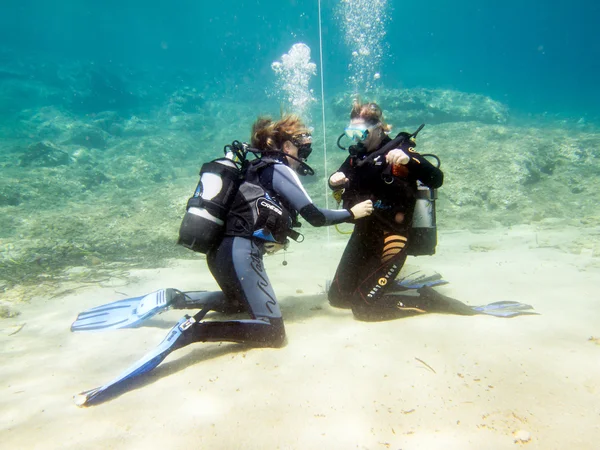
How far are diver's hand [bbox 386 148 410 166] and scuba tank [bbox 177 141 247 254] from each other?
56.3 inches

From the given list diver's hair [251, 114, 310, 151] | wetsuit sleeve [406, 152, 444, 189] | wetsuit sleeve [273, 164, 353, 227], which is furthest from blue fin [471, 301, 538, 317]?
diver's hair [251, 114, 310, 151]

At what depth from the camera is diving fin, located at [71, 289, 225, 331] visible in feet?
10.0

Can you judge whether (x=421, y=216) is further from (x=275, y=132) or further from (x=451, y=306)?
(x=275, y=132)

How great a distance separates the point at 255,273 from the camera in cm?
274

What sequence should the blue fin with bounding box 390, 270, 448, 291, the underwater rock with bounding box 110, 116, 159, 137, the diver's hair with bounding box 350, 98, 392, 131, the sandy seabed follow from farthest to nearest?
the underwater rock with bounding box 110, 116, 159, 137 < the blue fin with bounding box 390, 270, 448, 291 < the diver's hair with bounding box 350, 98, 392, 131 < the sandy seabed

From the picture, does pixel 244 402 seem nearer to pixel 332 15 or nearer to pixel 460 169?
pixel 460 169

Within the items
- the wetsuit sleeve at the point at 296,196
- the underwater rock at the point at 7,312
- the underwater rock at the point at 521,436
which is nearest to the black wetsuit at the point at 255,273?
the wetsuit sleeve at the point at 296,196

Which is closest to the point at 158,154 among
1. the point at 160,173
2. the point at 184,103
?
the point at 160,173

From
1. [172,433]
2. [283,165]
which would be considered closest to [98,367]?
[172,433]

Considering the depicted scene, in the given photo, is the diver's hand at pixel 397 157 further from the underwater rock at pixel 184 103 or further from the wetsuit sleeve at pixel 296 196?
the underwater rock at pixel 184 103

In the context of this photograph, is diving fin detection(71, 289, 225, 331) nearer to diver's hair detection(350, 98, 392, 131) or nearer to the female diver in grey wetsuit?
the female diver in grey wetsuit

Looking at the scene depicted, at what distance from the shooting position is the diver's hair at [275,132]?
320 cm

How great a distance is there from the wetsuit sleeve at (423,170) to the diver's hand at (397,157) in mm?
124

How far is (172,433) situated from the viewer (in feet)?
5.37
